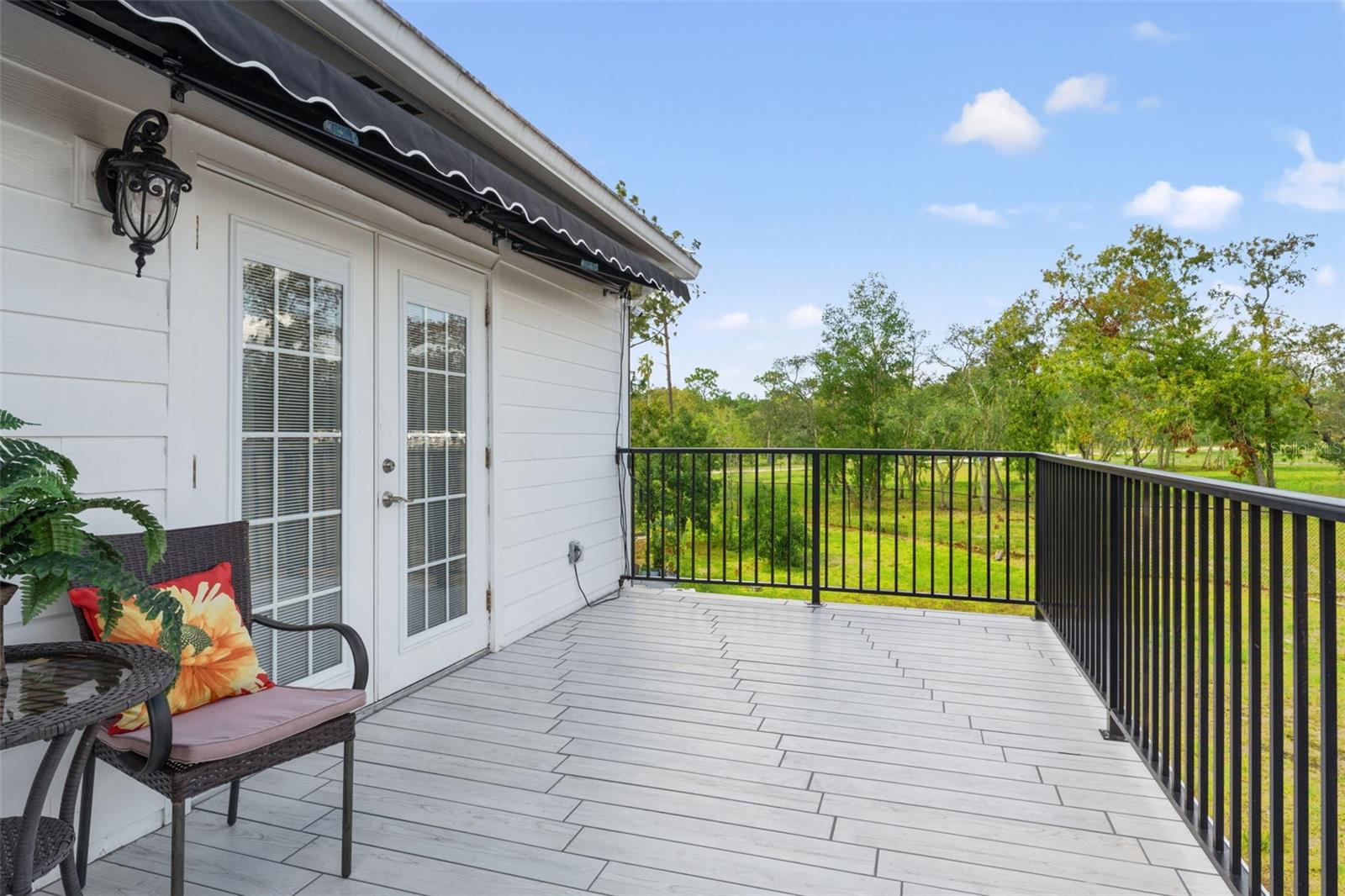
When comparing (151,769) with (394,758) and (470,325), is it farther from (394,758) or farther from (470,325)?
(470,325)

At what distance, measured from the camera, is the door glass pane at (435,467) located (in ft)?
10.5

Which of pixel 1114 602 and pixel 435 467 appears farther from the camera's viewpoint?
pixel 435 467

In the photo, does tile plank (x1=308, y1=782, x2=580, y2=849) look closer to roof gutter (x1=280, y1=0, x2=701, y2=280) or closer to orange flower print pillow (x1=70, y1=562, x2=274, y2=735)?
orange flower print pillow (x1=70, y1=562, x2=274, y2=735)

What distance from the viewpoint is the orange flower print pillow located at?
1.70 meters

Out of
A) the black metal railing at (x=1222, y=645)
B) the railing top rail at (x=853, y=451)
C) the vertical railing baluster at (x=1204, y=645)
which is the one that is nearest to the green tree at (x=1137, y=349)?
the railing top rail at (x=853, y=451)

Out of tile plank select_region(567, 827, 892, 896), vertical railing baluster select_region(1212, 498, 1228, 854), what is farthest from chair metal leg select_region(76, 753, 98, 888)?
vertical railing baluster select_region(1212, 498, 1228, 854)

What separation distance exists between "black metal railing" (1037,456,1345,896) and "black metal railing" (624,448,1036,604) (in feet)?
4.75

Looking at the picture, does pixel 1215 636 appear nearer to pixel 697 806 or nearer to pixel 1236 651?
pixel 1236 651

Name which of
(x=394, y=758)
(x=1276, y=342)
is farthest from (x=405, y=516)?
(x=1276, y=342)

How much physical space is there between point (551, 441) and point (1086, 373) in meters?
9.39

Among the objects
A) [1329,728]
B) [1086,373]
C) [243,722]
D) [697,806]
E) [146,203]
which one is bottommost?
[697,806]

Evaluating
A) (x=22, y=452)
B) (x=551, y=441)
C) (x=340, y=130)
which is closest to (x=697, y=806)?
(x=22, y=452)

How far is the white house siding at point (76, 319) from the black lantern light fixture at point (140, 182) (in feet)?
0.14

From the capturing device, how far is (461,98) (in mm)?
2859
